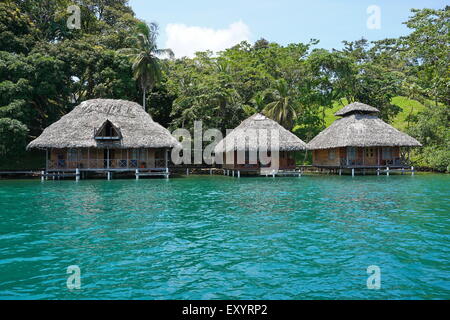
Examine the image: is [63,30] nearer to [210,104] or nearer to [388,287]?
[210,104]

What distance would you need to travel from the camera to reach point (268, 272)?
6.89 metres

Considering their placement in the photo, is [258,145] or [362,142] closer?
[258,145]

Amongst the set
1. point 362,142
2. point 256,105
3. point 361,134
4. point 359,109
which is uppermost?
point 256,105

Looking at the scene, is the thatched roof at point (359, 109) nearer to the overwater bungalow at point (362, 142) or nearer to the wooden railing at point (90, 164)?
the overwater bungalow at point (362, 142)

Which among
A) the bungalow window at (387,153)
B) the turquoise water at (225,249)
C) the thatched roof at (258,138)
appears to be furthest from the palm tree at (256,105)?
the turquoise water at (225,249)

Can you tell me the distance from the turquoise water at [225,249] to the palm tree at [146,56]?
21974 millimetres

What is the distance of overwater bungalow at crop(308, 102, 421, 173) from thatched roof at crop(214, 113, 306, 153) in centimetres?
362

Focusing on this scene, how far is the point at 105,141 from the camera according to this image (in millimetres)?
28062

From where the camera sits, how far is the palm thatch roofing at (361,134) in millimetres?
30109

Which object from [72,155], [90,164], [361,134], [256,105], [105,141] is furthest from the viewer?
[256,105]

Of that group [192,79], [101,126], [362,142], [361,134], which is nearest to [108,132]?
[101,126]

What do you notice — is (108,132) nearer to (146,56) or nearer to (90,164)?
(90,164)

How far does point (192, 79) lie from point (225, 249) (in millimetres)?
32174

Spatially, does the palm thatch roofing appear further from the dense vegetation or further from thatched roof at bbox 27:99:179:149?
thatched roof at bbox 27:99:179:149
